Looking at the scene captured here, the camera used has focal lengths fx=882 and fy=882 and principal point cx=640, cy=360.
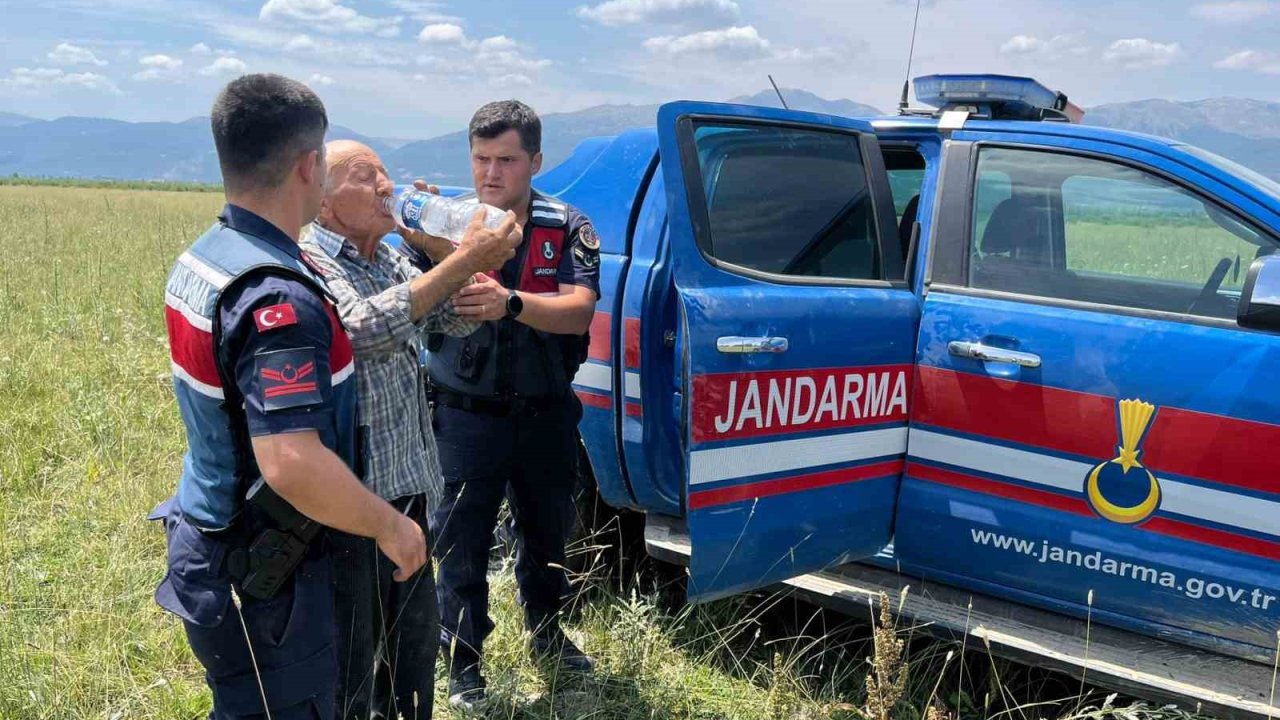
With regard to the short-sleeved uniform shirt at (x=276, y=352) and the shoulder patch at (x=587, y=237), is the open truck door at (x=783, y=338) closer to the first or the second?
A: the shoulder patch at (x=587, y=237)

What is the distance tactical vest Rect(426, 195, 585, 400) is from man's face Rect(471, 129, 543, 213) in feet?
0.30

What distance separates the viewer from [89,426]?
438 cm

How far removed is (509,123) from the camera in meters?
2.56

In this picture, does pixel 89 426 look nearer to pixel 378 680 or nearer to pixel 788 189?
pixel 378 680

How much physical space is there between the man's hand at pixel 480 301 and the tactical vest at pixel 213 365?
0.64 meters

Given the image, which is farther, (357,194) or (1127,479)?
(1127,479)

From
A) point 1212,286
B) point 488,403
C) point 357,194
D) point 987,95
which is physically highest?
point 987,95

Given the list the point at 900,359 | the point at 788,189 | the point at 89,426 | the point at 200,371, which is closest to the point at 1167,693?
the point at 900,359

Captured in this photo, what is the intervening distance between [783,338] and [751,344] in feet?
0.36

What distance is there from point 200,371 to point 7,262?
9168mm

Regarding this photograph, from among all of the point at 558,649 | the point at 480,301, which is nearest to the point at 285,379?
the point at 480,301

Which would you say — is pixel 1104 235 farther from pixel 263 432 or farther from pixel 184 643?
pixel 184 643

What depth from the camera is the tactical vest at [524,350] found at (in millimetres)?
2564

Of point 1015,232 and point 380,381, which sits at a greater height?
point 1015,232
